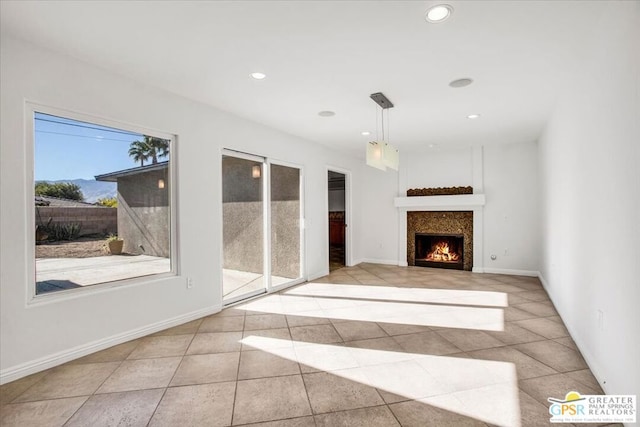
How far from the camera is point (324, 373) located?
2.39 metres

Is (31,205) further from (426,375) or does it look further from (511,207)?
(511,207)

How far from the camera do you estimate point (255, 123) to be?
14.6 feet

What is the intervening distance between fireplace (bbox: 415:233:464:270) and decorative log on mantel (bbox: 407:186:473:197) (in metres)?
0.89

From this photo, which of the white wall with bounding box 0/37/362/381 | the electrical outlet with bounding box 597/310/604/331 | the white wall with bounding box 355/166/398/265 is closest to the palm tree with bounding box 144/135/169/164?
the white wall with bounding box 0/37/362/381

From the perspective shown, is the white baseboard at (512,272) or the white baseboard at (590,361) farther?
the white baseboard at (512,272)

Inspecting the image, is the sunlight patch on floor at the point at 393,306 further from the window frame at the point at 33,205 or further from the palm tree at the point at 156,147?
the palm tree at the point at 156,147

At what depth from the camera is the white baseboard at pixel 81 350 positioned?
7.54 ft

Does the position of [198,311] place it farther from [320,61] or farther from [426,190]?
[426,190]

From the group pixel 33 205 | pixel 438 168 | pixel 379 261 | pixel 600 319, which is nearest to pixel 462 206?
pixel 438 168

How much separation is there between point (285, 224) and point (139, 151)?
2.46 metres

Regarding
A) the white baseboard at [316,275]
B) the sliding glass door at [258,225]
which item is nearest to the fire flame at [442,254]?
the white baseboard at [316,275]

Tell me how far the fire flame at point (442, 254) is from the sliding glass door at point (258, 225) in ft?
10.5

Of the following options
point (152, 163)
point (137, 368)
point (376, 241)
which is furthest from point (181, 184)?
point (376, 241)

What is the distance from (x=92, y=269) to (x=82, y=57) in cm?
187
